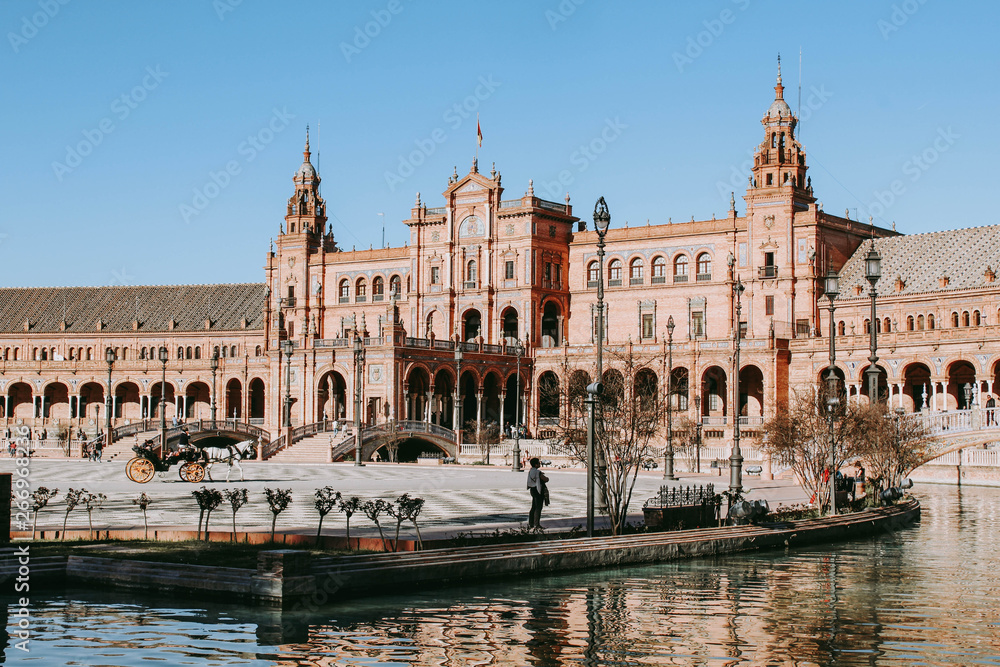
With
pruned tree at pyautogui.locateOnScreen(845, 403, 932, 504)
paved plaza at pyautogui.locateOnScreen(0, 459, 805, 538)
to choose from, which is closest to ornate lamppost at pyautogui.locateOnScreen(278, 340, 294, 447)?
paved plaza at pyautogui.locateOnScreen(0, 459, 805, 538)

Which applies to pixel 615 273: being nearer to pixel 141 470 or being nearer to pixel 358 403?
pixel 358 403

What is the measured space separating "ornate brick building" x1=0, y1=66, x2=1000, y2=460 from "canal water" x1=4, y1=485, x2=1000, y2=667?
47.5m

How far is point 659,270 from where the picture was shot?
89.2m

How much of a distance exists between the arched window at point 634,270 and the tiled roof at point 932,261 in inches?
573

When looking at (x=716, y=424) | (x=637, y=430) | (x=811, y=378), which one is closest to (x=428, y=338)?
(x=716, y=424)

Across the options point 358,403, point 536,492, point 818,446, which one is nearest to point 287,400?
point 358,403

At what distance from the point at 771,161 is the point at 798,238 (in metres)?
5.75

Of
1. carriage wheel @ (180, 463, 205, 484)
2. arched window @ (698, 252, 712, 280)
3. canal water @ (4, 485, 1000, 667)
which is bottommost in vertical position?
canal water @ (4, 485, 1000, 667)

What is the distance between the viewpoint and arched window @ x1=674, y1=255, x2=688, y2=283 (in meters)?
87.5

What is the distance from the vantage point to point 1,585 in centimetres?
1988

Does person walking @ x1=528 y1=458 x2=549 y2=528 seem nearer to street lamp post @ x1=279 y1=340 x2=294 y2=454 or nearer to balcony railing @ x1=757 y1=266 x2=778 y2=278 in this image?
street lamp post @ x1=279 y1=340 x2=294 y2=454

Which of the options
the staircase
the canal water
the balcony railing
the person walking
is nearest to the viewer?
the canal water

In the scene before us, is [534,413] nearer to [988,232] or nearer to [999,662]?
[988,232]

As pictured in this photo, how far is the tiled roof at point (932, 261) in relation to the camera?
76.1m
